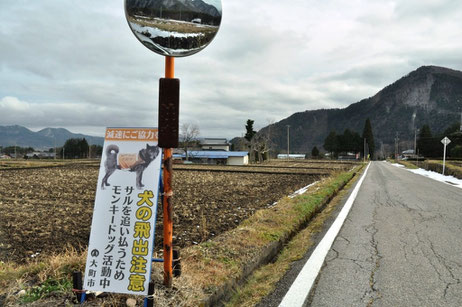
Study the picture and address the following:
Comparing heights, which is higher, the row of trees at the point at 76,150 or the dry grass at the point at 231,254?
the row of trees at the point at 76,150

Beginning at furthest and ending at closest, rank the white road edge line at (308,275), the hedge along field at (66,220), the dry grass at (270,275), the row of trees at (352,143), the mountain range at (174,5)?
the row of trees at (352,143) < the hedge along field at (66,220) < the dry grass at (270,275) < the white road edge line at (308,275) < the mountain range at (174,5)

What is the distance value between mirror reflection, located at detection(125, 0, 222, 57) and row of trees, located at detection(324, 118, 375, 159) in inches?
3845

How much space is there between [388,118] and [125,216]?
642ft

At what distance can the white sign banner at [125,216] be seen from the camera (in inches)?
95.6

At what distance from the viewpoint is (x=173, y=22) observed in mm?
2119

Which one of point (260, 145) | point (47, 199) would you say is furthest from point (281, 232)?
point (260, 145)

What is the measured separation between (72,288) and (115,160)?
3.77ft

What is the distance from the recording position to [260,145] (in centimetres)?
5669

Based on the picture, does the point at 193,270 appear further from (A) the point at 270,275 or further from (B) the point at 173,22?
(B) the point at 173,22

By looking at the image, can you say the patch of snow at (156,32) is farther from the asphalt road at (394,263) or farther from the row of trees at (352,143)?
the row of trees at (352,143)

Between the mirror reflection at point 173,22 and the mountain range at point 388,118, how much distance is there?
442 feet

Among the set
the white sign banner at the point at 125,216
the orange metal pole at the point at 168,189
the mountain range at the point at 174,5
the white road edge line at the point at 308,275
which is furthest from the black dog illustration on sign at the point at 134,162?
the white road edge line at the point at 308,275

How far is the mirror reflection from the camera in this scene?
2.10 m

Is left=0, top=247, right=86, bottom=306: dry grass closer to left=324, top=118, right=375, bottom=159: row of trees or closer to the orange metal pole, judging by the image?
the orange metal pole
